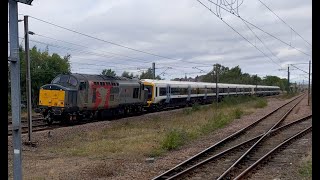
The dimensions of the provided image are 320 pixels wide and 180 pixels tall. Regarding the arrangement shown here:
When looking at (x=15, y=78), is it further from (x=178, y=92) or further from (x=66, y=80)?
(x=178, y=92)

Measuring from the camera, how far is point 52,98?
2302cm

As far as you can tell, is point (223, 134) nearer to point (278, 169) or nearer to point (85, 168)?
point (278, 169)

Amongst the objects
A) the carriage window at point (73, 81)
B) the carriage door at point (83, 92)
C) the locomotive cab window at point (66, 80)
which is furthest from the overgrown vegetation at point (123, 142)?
the locomotive cab window at point (66, 80)

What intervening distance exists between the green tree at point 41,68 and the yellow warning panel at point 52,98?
1726 cm

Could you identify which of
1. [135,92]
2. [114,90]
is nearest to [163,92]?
[135,92]

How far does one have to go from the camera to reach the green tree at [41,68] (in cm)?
4178

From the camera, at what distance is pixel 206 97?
52.6 metres

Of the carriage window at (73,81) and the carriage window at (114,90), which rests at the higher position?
the carriage window at (73,81)

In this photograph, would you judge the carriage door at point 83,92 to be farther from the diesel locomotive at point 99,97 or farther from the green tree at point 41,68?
the green tree at point 41,68

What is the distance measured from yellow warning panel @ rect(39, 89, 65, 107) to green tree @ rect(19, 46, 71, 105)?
56.6 feet

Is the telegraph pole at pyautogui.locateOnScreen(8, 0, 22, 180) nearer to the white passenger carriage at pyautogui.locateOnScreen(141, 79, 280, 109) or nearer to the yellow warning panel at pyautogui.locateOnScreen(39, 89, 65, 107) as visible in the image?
the yellow warning panel at pyautogui.locateOnScreen(39, 89, 65, 107)

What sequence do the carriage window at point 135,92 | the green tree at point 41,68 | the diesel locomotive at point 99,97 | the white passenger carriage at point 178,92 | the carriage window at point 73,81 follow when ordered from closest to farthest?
1. the diesel locomotive at point 99,97
2. the carriage window at point 73,81
3. the carriage window at point 135,92
4. the white passenger carriage at point 178,92
5. the green tree at point 41,68
